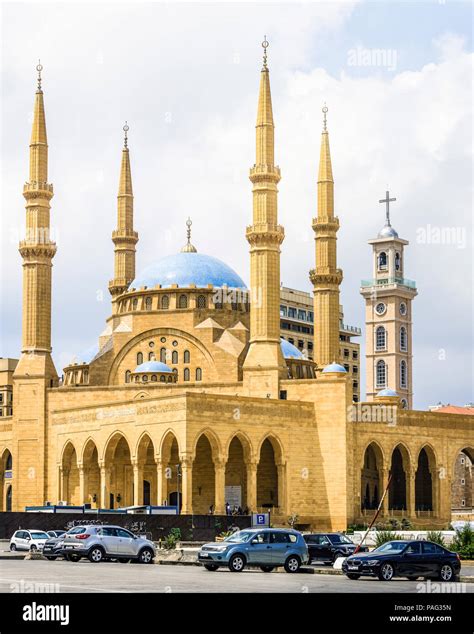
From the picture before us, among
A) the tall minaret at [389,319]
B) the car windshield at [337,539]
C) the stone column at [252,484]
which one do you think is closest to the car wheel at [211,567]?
the car windshield at [337,539]

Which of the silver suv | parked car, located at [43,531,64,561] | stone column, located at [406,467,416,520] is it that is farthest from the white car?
stone column, located at [406,467,416,520]

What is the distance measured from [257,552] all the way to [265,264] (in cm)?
3369

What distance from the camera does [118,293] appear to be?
274ft

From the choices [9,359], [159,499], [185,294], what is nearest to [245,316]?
[185,294]

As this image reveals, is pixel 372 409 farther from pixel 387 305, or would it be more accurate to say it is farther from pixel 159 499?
pixel 387 305

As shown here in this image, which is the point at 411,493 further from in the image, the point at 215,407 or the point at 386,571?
the point at 386,571

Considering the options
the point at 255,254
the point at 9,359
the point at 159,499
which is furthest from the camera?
the point at 9,359

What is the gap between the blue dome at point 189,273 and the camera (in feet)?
253

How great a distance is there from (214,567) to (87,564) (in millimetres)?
4086

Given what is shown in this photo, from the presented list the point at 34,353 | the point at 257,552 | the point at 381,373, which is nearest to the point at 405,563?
the point at 257,552

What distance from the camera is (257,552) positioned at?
32.6m

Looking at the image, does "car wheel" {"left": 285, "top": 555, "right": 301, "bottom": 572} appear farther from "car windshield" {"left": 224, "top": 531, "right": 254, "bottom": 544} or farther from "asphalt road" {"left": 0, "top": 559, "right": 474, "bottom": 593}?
"car windshield" {"left": 224, "top": 531, "right": 254, "bottom": 544}

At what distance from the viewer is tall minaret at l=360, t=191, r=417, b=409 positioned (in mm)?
120812

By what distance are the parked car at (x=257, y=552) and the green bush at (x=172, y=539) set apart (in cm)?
1220
